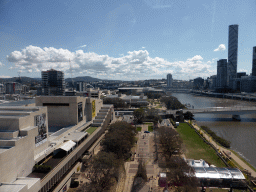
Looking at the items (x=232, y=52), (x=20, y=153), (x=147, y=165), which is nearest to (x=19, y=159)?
(x=20, y=153)

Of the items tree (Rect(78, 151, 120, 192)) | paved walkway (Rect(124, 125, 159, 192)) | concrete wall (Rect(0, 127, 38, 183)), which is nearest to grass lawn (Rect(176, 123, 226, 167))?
paved walkway (Rect(124, 125, 159, 192))

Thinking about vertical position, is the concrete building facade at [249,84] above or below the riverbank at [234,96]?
above

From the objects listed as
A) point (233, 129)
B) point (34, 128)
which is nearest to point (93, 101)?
point (34, 128)

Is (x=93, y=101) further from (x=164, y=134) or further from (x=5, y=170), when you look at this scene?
(x=5, y=170)

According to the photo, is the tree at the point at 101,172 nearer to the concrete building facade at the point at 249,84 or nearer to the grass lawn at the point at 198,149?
the grass lawn at the point at 198,149

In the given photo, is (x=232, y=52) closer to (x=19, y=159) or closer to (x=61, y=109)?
(x=61, y=109)

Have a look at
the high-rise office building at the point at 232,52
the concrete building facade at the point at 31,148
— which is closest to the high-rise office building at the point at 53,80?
the concrete building facade at the point at 31,148

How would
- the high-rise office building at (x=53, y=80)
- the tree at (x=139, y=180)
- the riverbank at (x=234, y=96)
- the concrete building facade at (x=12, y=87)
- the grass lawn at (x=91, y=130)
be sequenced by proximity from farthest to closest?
1. the riverbank at (x=234, y=96)
2. the high-rise office building at (x=53, y=80)
3. the concrete building facade at (x=12, y=87)
4. the grass lawn at (x=91, y=130)
5. the tree at (x=139, y=180)
